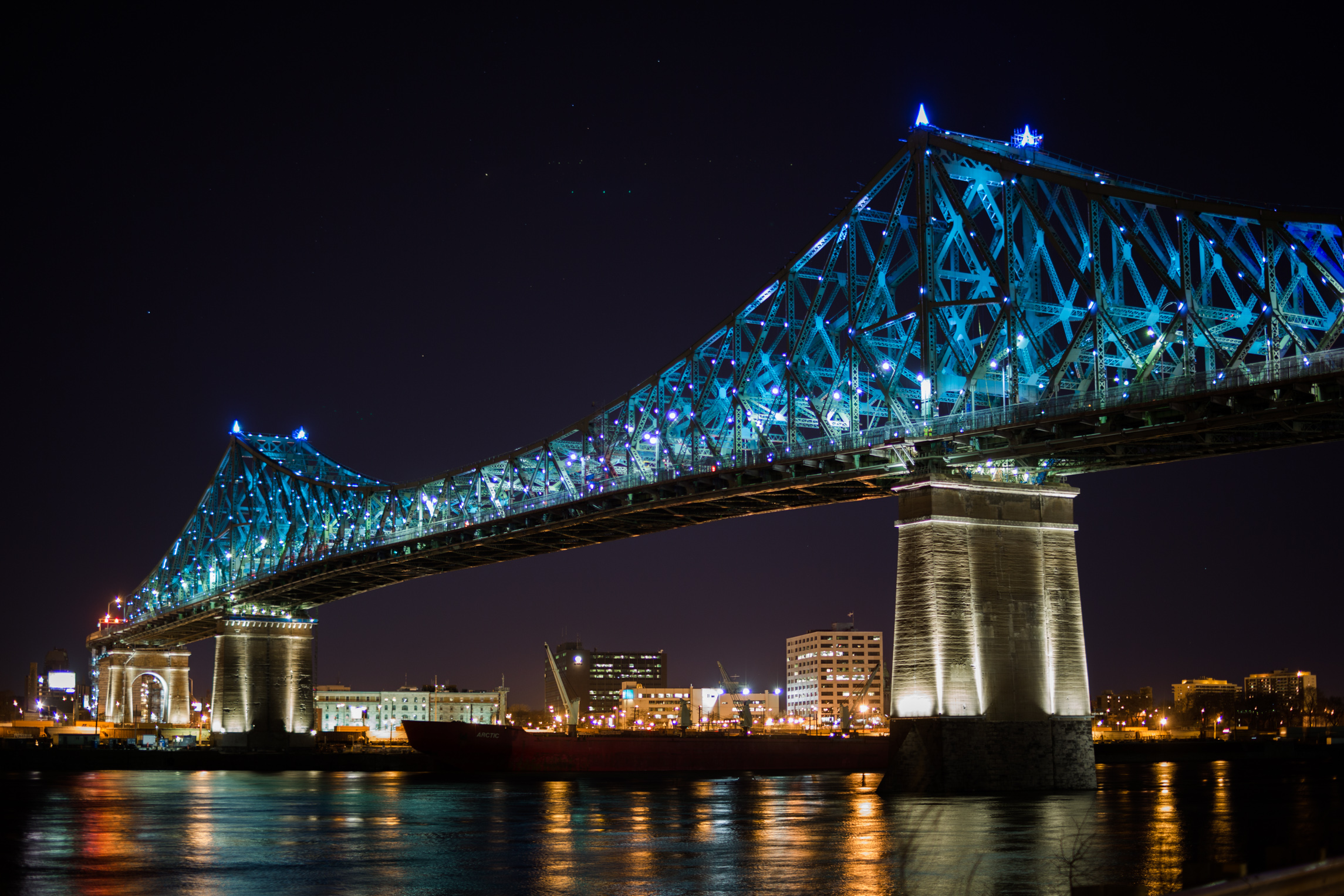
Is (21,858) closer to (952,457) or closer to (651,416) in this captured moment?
(952,457)

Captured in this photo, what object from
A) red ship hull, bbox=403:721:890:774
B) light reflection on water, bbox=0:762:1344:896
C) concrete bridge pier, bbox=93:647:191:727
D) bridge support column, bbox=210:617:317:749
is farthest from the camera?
concrete bridge pier, bbox=93:647:191:727

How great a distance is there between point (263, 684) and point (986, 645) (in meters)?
67.7

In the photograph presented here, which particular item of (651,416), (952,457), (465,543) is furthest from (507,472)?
(952,457)

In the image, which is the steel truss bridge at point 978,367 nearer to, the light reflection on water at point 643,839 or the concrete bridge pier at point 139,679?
the light reflection on water at point 643,839

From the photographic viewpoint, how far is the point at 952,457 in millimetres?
48875

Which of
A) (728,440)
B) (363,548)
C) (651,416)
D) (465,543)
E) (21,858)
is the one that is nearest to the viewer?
(21,858)

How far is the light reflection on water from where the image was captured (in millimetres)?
24344

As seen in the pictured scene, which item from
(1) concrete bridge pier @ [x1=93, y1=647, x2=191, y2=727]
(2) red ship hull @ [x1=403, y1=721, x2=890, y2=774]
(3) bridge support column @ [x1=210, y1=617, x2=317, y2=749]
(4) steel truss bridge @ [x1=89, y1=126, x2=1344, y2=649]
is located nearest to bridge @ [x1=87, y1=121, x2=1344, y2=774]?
(4) steel truss bridge @ [x1=89, y1=126, x2=1344, y2=649]

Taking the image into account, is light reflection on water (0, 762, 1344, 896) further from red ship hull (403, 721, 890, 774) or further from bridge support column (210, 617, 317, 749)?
bridge support column (210, 617, 317, 749)

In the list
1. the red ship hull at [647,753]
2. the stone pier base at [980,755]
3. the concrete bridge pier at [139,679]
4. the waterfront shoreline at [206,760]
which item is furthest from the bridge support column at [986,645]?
the concrete bridge pier at [139,679]

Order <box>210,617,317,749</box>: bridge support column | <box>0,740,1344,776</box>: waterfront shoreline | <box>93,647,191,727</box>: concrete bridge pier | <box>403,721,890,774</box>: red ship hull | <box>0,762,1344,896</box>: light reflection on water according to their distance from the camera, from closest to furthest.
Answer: <box>0,762,1344,896</box>: light reflection on water → <box>403,721,890,774</box>: red ship hull → <box>0,740,1344,776</box>: waterfront shoreline → <box>210,617,317,749</box>: bridge support column → <box>93,647,191,727</box>: concrete bridge pier

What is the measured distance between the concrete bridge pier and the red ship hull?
63789mm

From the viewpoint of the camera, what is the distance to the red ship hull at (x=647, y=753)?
3396 inches

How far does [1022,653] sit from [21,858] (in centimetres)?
3159
